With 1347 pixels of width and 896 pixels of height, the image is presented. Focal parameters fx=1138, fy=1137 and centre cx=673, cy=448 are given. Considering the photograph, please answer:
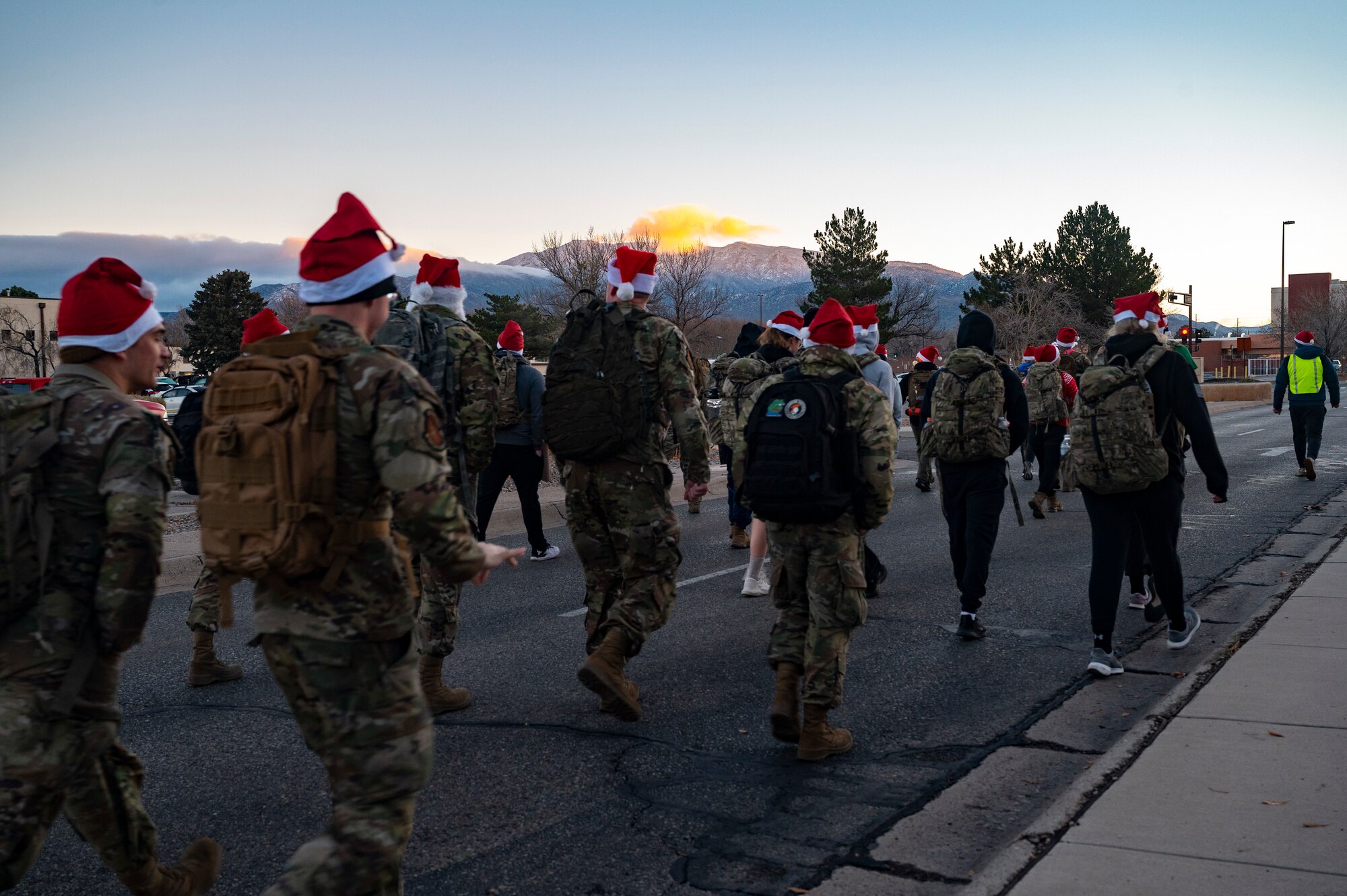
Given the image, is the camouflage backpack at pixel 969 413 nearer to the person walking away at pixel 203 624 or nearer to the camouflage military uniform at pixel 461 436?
the camouflage military uniform at pixel 461 436

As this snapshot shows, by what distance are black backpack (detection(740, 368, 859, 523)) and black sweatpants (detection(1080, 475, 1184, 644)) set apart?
2.01 meters

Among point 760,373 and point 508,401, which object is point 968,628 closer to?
point 760,373

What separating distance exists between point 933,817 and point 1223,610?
4434 mm

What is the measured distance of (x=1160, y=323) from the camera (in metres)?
6.84

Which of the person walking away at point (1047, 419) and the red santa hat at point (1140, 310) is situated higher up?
the red santa hat at point (1140, 310)

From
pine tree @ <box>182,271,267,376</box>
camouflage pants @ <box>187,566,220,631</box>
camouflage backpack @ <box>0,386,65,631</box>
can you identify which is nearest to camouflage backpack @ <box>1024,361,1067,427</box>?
camouflage pants @ <box>187,566,220,631</box>

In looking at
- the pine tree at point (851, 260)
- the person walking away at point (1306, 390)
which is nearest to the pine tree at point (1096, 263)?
the pine tree at point (851, 260)

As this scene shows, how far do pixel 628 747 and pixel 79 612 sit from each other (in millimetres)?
2709

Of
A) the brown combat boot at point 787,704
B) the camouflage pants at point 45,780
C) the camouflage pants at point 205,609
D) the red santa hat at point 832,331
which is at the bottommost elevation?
the brown combat boot at point 787,704

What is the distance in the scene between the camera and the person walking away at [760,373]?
318 inches

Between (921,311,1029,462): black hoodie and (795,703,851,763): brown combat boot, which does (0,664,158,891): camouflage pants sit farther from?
(921,311,1029,462): black hoodie

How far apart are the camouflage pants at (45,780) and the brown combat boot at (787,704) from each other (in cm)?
267

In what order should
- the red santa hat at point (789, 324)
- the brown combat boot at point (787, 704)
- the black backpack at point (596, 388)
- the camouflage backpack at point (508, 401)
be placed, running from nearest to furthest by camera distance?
the brown combat boot at point (787, 704) < the black backpack at point (596, 388) < the red santa hat at point (789, 324) < the camouflage backpack at point (508, 401)

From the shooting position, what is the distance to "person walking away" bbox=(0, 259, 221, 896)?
284cm
